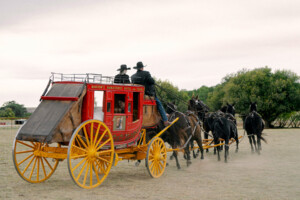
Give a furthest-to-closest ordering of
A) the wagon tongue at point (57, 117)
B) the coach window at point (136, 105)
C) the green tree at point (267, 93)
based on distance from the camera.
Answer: the green tree at point (267, 93) < the coach window at point (136, 105) < the wagon tongue at point (57, 117)

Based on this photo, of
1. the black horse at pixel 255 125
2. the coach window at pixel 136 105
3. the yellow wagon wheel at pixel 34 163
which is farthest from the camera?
the black horse at pixel 255 125

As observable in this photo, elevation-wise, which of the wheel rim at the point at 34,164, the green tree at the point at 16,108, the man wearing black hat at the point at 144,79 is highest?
the green tree at the point at 16,108

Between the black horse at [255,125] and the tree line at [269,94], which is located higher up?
the tree line at [269,94]

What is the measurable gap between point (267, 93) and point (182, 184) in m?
48.2

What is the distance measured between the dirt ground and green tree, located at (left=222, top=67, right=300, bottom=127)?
4038 cm

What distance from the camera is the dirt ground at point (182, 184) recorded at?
26.8ft

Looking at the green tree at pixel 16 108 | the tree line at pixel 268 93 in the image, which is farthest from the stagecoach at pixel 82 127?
the green tree at pixel 16 108

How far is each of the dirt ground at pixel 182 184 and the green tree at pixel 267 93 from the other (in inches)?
1590

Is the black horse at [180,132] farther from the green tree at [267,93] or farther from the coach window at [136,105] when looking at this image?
the green tree at [267,93]

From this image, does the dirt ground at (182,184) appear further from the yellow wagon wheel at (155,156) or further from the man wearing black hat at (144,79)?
the man wearing black hat at (144,79)

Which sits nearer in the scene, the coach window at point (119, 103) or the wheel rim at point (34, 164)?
the wheel rim at point (34, 164)

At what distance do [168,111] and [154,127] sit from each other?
10.5 feet

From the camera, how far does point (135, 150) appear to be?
34.8ft

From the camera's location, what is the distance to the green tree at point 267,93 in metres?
52.9
